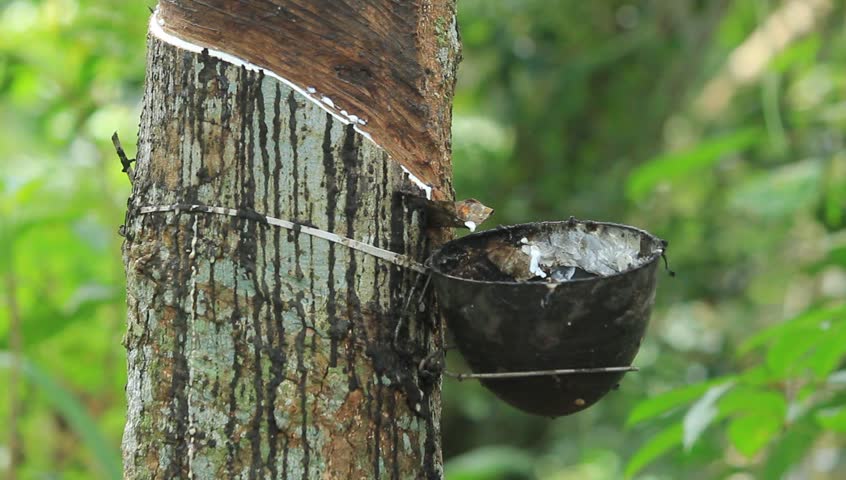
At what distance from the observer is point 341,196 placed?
62.6 inches

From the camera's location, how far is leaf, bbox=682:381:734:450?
190 cm

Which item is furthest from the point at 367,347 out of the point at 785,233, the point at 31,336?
the point at 785,233

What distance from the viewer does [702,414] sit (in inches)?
77.1

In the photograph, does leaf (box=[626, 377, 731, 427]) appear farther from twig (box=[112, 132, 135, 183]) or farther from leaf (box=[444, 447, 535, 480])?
leaf (box=[444, 447, 535, 480])

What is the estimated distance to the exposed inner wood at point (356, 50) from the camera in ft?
5.25

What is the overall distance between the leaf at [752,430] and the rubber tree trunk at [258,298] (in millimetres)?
936

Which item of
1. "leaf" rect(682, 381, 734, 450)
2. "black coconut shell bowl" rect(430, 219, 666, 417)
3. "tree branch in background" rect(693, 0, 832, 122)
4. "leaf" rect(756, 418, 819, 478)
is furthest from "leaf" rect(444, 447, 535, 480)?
"black coconut shell bowl" rect(430, 219, 666, 417)

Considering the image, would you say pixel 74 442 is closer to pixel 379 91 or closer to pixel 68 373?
pixel 68 373

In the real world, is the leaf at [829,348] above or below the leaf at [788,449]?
above

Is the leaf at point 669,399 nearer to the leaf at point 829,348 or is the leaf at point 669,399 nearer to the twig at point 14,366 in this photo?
the leaf at point 829,348

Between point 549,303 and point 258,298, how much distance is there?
0.49 meters

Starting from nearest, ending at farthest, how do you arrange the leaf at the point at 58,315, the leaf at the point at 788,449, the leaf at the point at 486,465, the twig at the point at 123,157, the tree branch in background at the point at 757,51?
the twig at the point at 123,157 < the leaf at the point at 788,449 < the leaf at the point at 58,315 < the leaf at the point at 486,465 < the tree branch in background at the point at 757,51

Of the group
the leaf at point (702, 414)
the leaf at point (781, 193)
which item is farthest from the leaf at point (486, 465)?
the leaf at point (702, 414)

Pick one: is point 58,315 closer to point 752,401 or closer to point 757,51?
point 752,401
